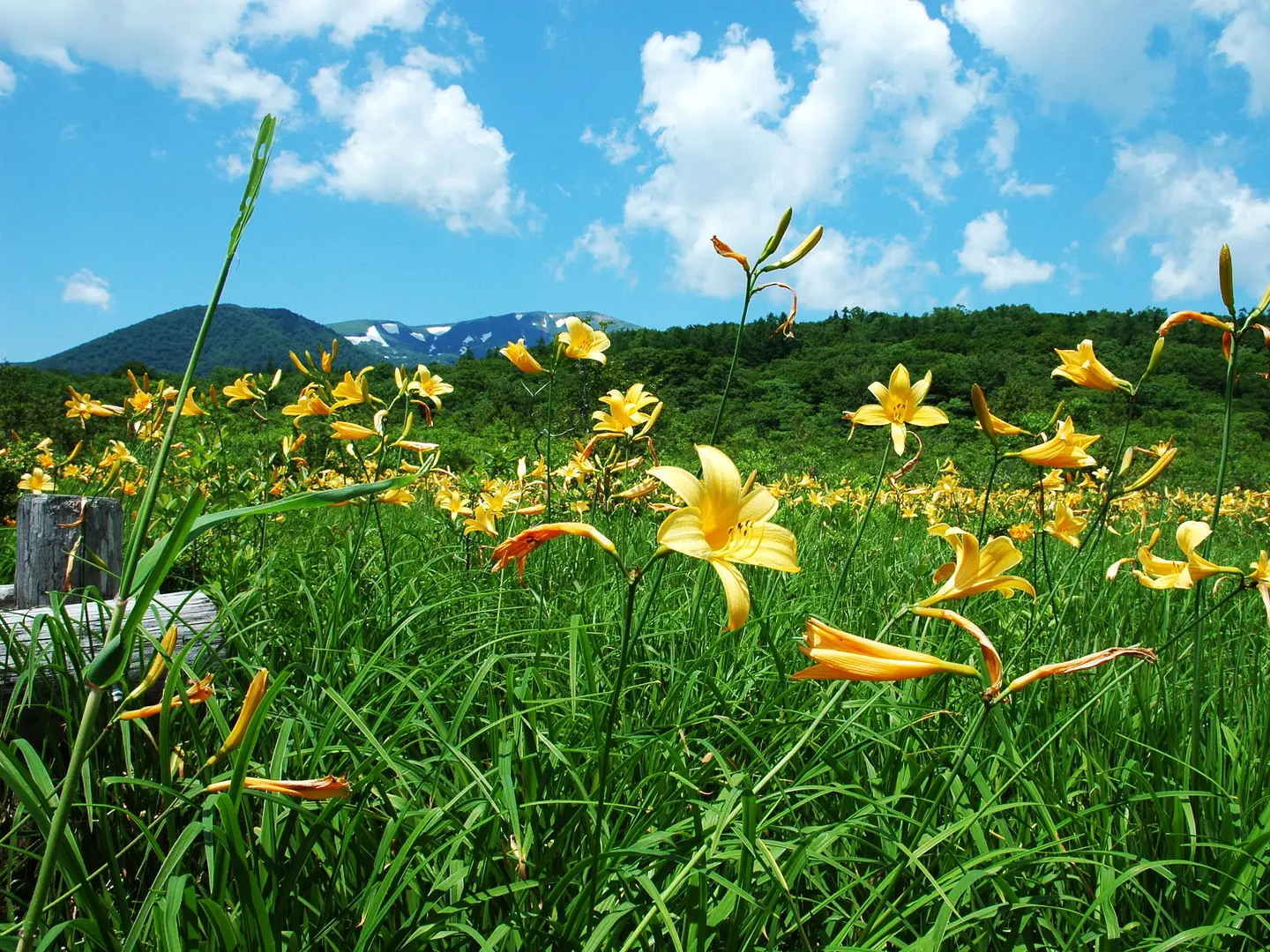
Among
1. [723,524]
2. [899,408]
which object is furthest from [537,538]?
[899,408]

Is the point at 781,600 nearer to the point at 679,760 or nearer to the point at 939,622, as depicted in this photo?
the point at 939,622

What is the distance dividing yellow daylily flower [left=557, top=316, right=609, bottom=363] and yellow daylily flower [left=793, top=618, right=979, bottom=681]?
1.55m

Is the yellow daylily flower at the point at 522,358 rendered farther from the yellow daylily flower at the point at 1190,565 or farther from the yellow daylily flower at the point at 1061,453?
the yellow daylily flower at the point at 1190,565

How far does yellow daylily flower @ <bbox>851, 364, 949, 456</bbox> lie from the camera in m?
1.88

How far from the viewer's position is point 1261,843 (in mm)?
1307

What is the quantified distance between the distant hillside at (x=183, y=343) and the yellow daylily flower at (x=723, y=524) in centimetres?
9655

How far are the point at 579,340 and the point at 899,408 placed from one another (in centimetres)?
101

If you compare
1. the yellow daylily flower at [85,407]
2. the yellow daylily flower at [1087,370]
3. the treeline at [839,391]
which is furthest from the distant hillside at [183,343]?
the yellow daylily flower at [1087,370]

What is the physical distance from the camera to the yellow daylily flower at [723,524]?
856 mm

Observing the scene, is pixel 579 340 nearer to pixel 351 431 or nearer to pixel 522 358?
pixel 522 358

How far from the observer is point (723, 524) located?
3.03 ft

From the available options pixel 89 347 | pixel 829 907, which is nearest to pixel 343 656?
pixel 829 907

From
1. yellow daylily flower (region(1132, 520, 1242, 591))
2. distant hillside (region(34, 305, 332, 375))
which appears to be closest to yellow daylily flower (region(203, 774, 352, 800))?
yellow daylily flower (region(1132, 520, 1242, 591))

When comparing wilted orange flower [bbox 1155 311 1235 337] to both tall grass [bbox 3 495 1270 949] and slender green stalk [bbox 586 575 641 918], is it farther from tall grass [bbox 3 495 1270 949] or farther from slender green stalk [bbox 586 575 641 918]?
slender green stalk [bbox 586 575 641 918]
